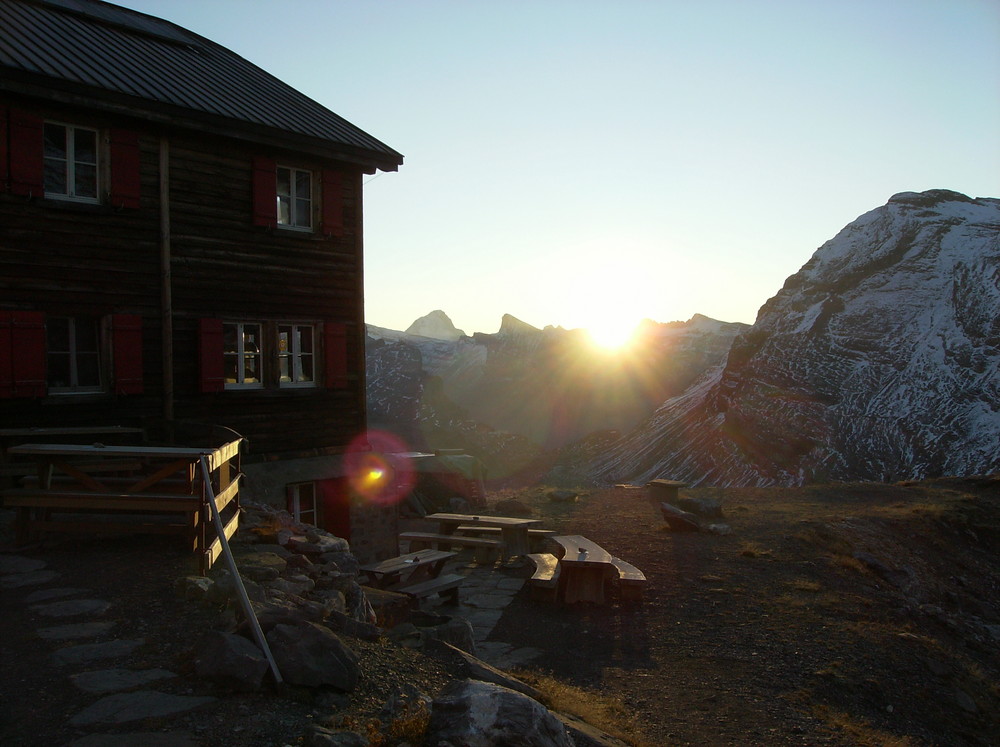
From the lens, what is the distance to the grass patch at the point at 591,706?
19.3 feet

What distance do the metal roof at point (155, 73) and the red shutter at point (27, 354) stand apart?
9.56 ft

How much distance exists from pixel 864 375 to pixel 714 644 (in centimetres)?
2013

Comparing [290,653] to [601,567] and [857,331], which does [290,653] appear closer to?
[601,567]

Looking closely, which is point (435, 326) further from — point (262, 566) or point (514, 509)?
point (262, 566)

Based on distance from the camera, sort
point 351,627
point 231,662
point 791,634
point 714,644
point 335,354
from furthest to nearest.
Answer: point 335,354 → point 791,634 → point 714,644 → point 351,627 → point 231,662

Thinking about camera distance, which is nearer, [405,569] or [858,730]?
[858,730]

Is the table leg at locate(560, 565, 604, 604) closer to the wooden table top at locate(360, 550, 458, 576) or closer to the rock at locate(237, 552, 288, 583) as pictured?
the wooden table top at locate(360, 550, 458, 576)

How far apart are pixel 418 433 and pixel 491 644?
3275 centimetres

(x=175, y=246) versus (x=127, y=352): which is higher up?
(x=175, y=246)

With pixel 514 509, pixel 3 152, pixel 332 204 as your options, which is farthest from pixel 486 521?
→ pixel 3 152

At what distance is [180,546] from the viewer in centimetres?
748

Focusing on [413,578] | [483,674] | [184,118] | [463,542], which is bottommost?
[463,542]

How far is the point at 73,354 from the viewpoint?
10.3 meters

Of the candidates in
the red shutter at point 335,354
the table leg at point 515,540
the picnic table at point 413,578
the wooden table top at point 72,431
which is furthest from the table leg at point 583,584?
the wooden table top at point 72,431
